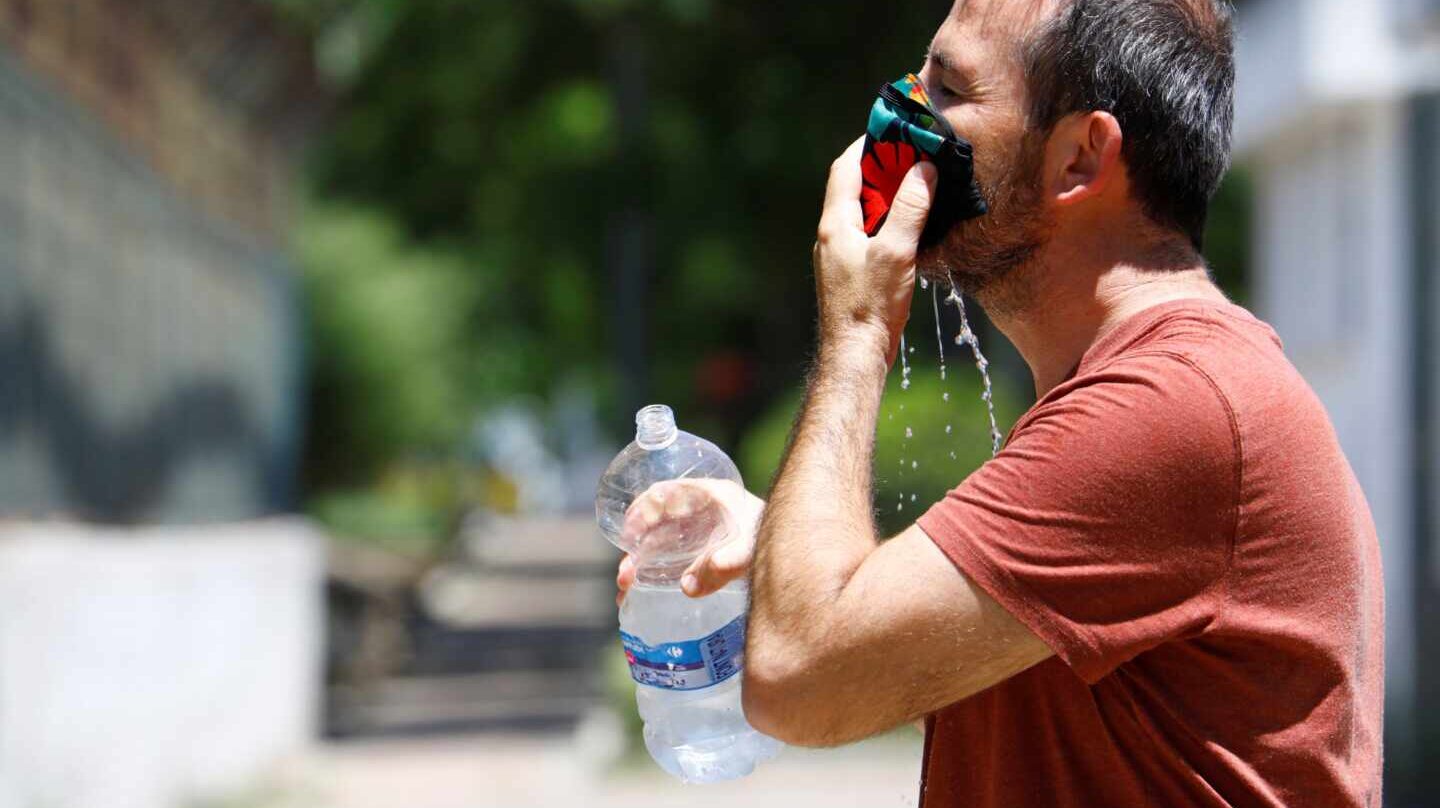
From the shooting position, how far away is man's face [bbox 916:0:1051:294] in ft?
7.39

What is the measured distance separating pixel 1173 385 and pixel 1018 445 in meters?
0.19

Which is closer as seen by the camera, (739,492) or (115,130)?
(739,492)

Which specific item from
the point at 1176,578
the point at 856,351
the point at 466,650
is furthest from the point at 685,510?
the point at 466,650

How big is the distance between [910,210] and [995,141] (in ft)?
0.47

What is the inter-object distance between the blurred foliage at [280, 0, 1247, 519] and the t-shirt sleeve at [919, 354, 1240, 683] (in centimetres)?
789

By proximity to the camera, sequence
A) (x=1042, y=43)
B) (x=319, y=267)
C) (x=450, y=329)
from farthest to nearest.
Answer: (x=450, y=329), (x=319, y=267), (x=1042, y=43)

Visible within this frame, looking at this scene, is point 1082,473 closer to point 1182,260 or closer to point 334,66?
point 1182,260

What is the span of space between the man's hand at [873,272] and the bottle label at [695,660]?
16.8 inches

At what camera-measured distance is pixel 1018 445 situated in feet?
6.64

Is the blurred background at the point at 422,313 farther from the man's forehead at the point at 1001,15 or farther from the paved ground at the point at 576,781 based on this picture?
the man's forehead at the point at 1001,15

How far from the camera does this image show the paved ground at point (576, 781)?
36.1 feet

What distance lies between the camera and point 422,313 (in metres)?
21.7

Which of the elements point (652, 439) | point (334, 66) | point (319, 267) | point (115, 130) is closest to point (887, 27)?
point (334, 66)

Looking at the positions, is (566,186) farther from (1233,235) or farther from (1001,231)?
(1001,231)
